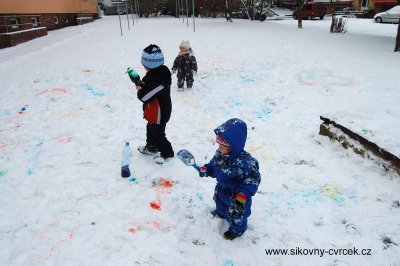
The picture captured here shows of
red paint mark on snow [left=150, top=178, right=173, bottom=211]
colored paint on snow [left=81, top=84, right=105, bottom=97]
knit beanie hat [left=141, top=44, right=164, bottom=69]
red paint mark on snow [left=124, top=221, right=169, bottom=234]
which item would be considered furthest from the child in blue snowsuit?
colored paint on snow [left=81, top=84, right=105, bottom=97]

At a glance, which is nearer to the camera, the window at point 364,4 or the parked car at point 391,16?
the parked car at point 391,16

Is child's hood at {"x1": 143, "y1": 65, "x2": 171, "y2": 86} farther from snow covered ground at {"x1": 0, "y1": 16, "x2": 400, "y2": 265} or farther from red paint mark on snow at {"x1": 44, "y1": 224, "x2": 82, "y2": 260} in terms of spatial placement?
red paint mark on snow at {"x1": 44, "y1": 224, "x2": 82, "y2": 260}

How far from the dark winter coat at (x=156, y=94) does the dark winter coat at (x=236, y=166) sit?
140cm

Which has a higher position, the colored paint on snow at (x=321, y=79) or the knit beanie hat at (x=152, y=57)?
the knit beanie hat at (x=152, y=57)

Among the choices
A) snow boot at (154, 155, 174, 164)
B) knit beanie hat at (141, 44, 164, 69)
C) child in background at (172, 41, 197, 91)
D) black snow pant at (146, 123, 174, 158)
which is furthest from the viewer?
child in background at (172, 41, 197, 91)

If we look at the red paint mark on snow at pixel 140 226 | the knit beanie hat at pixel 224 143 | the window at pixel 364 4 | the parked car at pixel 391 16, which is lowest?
the red paint mark on snow at pixel 140 226

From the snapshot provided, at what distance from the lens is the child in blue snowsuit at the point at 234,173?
92.6 inches

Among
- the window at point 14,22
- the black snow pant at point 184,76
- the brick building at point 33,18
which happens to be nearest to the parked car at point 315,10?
the brick building at point 33,18

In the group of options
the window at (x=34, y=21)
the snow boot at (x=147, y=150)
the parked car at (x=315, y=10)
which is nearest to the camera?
the snow boot at (x=147, y=150)

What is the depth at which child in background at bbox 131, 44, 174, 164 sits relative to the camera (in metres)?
3.54

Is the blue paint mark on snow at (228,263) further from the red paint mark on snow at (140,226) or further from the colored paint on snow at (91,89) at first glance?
the colored paint on snow at (91,89)

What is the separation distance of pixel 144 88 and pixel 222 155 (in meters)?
1.57

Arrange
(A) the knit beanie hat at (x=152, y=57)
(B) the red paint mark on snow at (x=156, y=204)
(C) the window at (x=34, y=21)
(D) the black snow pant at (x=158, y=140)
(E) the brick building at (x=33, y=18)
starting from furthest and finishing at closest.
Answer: (C) the window at (x=34, y=21)
(E) the brick building at (x=33, y=18)
(D) the black snow pant at (x=158, y=140)
(A) the knit beanie hat at (x=152, y=57)
(B) the red paint mark on snow at (x=156, y=204)

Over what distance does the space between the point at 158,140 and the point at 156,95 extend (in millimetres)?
705
